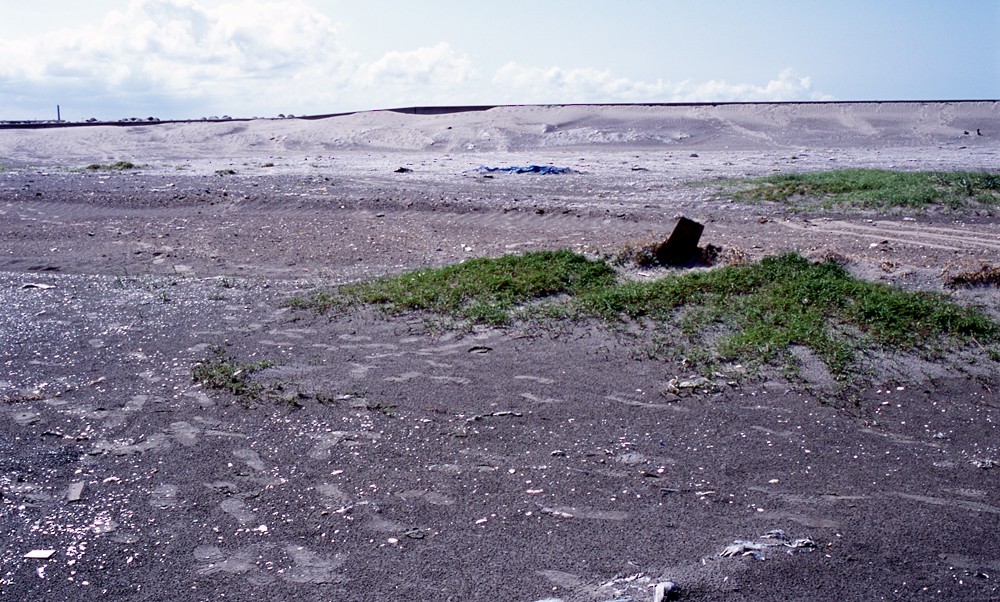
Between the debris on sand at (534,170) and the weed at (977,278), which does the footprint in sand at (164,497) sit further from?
the debris on sand at (534,170)

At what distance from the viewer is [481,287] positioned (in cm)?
708

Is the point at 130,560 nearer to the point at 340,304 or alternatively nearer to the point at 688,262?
the point at 340,304

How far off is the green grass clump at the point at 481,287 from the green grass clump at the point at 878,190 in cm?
464

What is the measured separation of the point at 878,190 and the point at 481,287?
6.42m

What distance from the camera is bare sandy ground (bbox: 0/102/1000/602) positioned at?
11.5 feet

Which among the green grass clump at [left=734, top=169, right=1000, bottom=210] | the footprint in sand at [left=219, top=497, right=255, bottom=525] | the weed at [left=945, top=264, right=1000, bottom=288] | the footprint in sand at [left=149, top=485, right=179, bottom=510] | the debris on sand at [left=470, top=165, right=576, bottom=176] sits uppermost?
the debris on sand at [left=470, top=165, right=576, bottom=176]

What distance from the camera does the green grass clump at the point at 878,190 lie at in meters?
10.3

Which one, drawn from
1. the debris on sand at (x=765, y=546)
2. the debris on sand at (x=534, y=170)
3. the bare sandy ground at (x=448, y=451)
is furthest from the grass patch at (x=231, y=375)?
the debris on sand at (x=534, y=170)

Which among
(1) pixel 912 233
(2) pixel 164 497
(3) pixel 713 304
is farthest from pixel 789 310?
(2) pixel 164 497

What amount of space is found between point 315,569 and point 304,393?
189 centimetres

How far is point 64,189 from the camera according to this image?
1441cm

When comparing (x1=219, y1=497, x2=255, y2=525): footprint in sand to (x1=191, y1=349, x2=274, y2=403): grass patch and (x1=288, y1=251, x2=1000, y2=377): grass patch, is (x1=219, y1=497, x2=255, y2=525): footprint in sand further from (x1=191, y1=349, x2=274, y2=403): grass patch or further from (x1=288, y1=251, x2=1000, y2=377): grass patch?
(x1=288, y1=251, x2=1000, y2=377): grass patch

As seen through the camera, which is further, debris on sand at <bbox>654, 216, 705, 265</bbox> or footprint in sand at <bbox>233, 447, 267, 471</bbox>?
debris on sand at <bbox>654, 216, 705, 265</bbox>

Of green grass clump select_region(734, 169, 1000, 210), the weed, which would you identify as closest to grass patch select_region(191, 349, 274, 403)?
the weed
